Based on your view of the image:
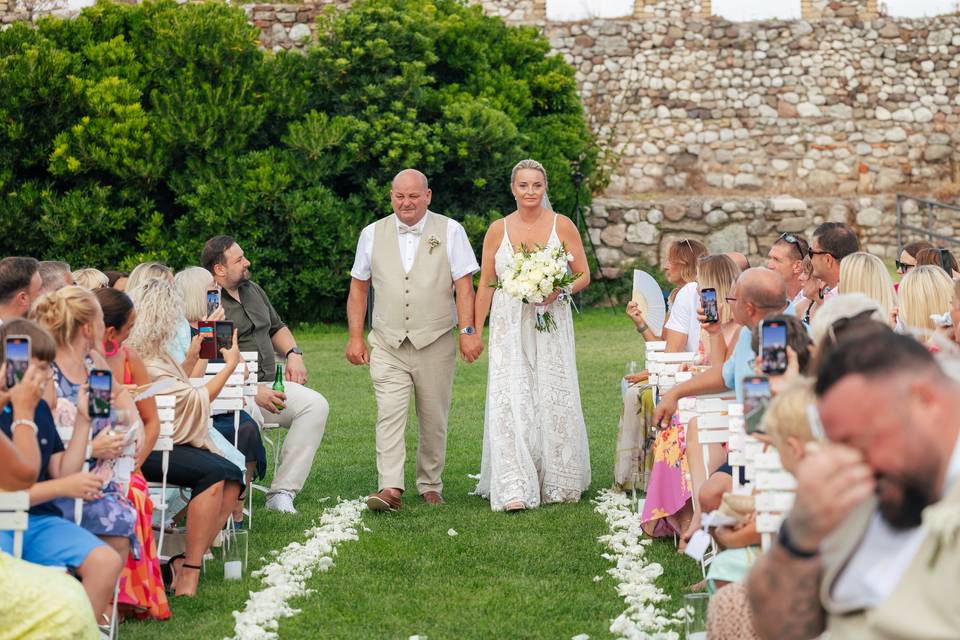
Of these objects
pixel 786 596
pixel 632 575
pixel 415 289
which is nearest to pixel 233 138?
pixel 415 289

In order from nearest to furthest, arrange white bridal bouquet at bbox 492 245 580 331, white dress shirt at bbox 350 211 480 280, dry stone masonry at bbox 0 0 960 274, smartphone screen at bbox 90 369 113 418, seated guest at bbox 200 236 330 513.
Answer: smartphone screen at bbox 90 369 113 418 → white bridal bouquet at bbox 492 245 580 331 → seated guest at bbox 200 236 330 513 → white dress shirt at bbox 350 211 480 280 → dry stone masonry at bbox 0 0 960 274

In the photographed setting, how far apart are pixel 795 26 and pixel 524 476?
18826 mm

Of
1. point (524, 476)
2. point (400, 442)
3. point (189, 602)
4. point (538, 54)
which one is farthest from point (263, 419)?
point (538, 54)

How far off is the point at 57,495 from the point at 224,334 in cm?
248

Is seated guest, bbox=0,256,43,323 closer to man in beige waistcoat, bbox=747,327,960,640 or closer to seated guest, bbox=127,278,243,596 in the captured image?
seated guest, bbox=127,278,243,596

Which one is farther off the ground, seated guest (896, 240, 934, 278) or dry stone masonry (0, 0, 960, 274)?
dry stone masonry (0, 0, 960, 274)

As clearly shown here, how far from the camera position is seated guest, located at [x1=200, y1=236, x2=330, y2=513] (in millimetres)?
8516

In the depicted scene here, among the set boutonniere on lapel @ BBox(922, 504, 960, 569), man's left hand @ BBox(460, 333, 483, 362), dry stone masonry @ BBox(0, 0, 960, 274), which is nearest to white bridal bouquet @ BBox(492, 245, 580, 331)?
man's left hand @ BBox(460, 333, 483, 362)

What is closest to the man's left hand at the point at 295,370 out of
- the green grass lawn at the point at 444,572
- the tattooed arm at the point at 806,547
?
the green grass lawn at the point at 444,572

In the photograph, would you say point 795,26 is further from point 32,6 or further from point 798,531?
point 798,531

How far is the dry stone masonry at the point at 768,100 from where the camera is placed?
25031 mm

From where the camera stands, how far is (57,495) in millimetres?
4770

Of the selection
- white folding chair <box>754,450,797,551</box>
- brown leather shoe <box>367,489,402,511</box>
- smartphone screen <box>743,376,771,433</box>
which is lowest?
brown leather shoe <box>367,489,402,511</box>

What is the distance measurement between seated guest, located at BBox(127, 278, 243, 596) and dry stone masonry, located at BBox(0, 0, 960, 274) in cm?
1872
